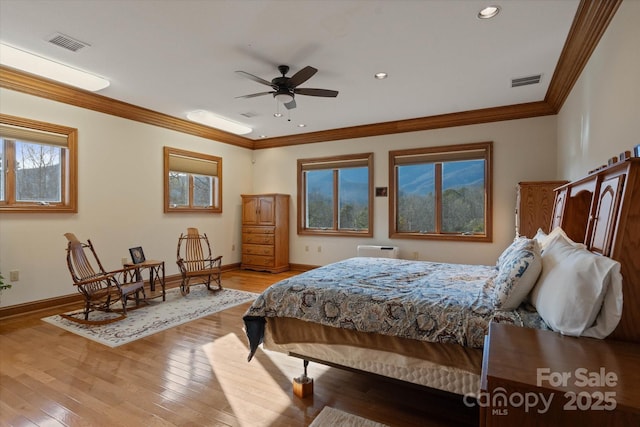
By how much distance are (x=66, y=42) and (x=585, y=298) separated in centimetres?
420

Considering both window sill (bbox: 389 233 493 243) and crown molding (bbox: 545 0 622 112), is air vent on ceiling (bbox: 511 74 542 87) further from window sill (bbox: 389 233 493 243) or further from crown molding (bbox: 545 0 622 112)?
window sill (bbox: 389 233 493 243)

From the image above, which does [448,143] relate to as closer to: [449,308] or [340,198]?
[340,198]

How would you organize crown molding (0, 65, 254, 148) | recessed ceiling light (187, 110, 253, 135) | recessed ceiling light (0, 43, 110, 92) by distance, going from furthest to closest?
recessed ceiling light (187, 110, 253, 135) < crown molding (0, 65, 254, 148) < recessed ceiling light (0, 43, 110, 92)

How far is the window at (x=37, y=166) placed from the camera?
3660 millimetres

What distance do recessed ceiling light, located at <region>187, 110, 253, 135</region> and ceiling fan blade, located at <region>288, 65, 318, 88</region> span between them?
7.38 feet

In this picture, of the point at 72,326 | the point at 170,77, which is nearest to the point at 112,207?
the point at 72,326

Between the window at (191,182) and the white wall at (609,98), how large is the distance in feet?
18.1

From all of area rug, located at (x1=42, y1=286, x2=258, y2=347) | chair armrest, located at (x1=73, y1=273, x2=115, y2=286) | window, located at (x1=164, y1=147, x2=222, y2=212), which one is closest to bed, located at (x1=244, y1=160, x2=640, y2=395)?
area rug, located at (x1=42, y1=286, x2=258, y2=347)

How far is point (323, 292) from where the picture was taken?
215cm

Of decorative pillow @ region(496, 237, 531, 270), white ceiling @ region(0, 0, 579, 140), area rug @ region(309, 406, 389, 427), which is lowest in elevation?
area rug @ region(309, 406, 389, 427)

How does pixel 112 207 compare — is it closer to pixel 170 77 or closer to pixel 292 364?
pixel 170 77

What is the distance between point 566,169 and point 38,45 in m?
5.81

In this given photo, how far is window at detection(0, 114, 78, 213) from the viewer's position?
366cm

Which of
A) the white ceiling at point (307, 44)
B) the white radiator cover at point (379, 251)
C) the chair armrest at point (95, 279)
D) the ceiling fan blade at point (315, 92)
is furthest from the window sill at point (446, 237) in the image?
the chair armrest at point (95, 279)
